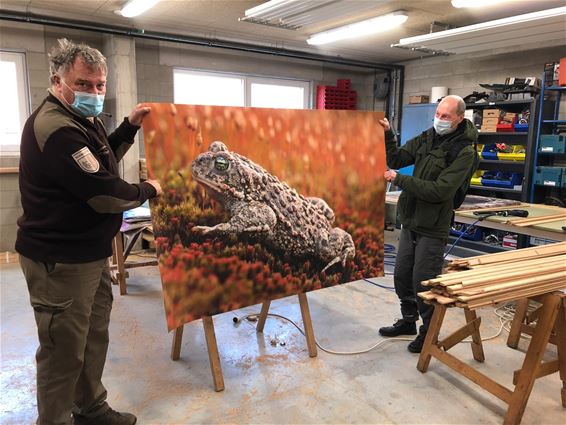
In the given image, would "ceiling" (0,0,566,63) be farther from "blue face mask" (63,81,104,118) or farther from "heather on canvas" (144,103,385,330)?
"blue face mask" (63,81,104,118)

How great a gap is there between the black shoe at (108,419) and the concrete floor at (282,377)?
10cm

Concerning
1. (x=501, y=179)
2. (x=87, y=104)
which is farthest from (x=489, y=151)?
(x=87, y=104)

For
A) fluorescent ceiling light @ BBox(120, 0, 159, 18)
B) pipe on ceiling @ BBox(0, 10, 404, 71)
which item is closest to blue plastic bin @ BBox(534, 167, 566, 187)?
pipe on ceiling @ BBox(0, 10, 404, 71)

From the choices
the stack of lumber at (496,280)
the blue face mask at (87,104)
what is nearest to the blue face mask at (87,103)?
the blue face mask at (87,104)

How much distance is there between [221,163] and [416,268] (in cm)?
140

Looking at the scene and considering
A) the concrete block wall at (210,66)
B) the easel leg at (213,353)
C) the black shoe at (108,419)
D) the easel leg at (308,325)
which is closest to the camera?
the black shoe at (108,419)

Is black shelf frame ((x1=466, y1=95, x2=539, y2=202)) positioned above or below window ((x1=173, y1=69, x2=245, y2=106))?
below

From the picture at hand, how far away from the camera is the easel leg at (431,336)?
2.50 m

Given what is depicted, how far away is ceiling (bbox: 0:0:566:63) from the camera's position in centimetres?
421

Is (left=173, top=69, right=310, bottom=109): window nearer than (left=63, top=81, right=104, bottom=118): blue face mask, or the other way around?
(left=63, top=81, right=104, bottom=118): blue face mask

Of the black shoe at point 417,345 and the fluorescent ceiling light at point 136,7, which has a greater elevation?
the fluorescent ceiling light at point 136,7

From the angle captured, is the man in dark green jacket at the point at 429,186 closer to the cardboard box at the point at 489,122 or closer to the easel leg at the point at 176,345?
the easel leg at the point at 176,345

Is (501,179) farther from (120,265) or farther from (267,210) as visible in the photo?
(120,265)

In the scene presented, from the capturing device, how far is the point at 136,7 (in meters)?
4.17
